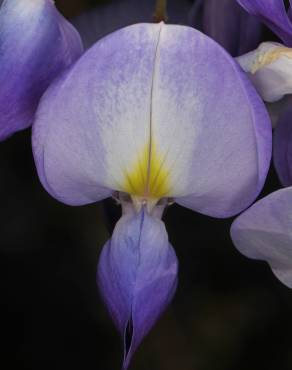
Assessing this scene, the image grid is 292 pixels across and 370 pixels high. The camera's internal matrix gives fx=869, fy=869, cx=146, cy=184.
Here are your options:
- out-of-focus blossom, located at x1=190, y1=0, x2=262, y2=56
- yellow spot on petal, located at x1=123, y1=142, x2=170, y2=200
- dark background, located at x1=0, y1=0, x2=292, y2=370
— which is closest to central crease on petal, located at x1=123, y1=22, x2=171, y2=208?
yellow spot on petal, located at x1=123, y1=142, x2=170, y2=200

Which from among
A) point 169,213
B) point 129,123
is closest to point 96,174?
point 129,123

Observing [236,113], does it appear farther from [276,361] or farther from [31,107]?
[276,361]

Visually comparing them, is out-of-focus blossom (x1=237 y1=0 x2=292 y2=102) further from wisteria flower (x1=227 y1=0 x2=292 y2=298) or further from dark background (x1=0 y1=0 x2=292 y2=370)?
dark background (x1=0 y1=0 x2=292 y2=370)

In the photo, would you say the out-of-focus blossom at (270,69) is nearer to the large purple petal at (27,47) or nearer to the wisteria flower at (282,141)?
the wisteria flower at (282,141)

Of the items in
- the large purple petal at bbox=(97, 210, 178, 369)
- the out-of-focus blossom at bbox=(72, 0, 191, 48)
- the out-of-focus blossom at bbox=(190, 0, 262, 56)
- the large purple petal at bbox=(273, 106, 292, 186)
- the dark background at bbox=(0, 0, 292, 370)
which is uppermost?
the out-of-focus blossom at bbox=(190, 0, 262, 56)

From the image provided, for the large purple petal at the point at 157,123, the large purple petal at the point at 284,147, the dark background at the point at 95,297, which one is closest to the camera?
the large purple petal at the point at 157,123

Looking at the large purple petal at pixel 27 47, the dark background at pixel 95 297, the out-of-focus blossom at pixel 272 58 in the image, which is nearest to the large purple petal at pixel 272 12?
the out-of-focus blossom at pixel 272 58
